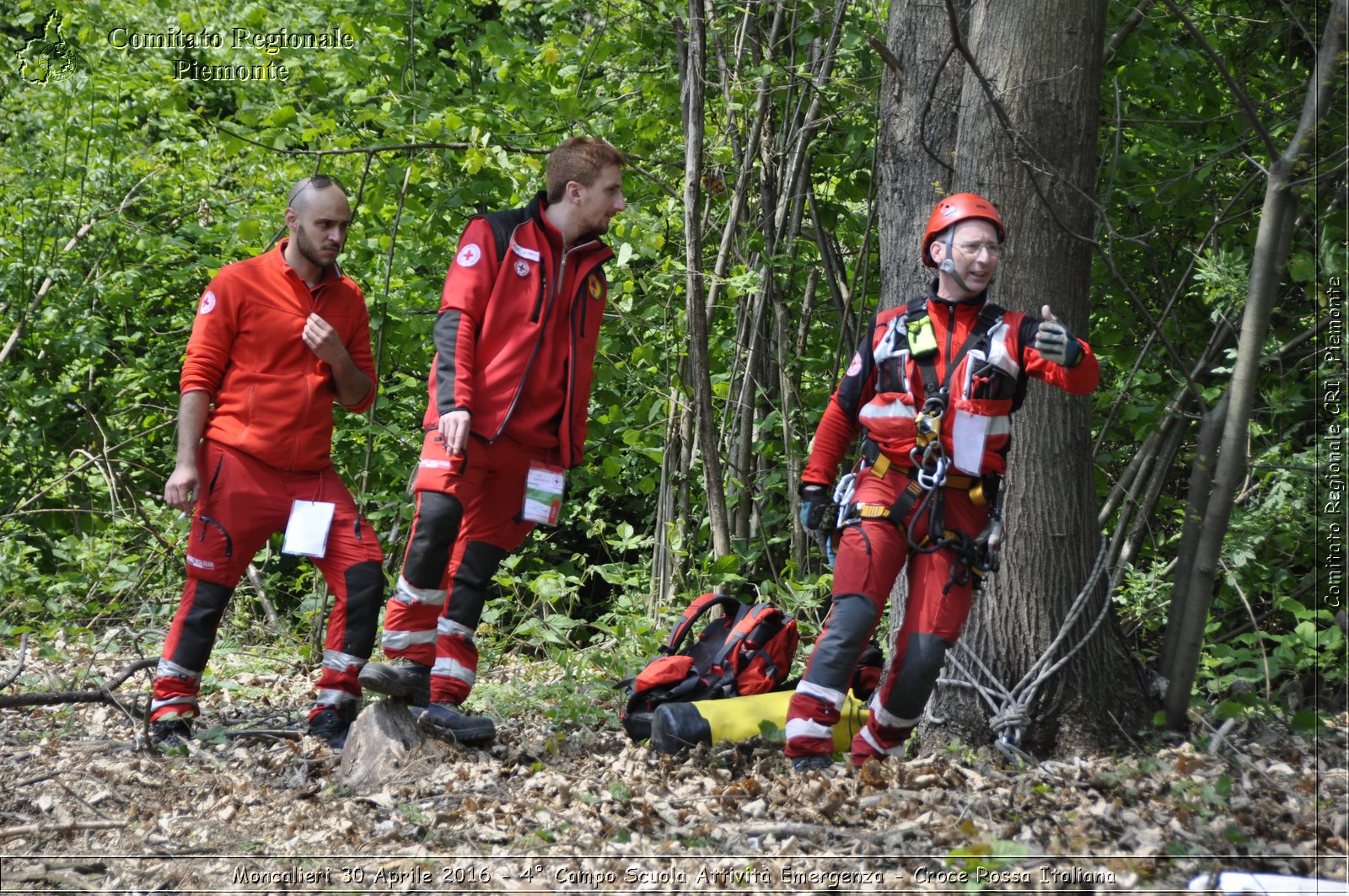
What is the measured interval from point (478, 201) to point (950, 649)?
351 centimetres

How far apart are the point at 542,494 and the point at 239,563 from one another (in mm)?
1183

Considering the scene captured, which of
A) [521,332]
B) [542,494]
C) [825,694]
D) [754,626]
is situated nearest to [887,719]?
[825,694]

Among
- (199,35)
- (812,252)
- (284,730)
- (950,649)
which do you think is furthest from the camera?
(199,35)

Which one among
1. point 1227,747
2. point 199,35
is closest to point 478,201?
point 199,35

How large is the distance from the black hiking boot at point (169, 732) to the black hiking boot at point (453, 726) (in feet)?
2.88

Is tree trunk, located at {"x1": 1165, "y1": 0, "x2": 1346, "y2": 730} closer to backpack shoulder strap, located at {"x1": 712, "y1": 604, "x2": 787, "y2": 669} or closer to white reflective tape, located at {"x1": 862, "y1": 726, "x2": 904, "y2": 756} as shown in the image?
white reflective tape, located at {"x1": 862, "y1": 726, "x2": 904, "y2": 756}

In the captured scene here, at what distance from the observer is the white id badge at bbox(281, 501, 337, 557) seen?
439 cm

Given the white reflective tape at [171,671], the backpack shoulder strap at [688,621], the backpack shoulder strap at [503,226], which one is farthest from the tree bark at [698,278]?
the white reflective tape at [171,671]

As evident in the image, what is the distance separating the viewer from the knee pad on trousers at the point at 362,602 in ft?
14.5

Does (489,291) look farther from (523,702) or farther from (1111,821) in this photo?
(1111,821)

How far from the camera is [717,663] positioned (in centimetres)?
492

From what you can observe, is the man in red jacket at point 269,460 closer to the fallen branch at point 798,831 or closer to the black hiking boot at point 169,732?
the black hiking boot at point 169,732

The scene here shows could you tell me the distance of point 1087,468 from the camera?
4.38m

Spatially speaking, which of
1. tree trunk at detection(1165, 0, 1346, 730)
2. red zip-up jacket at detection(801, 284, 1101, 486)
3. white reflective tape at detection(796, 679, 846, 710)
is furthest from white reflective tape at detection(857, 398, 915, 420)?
tree trunk at detection(1165, 0, 1346, 730)
